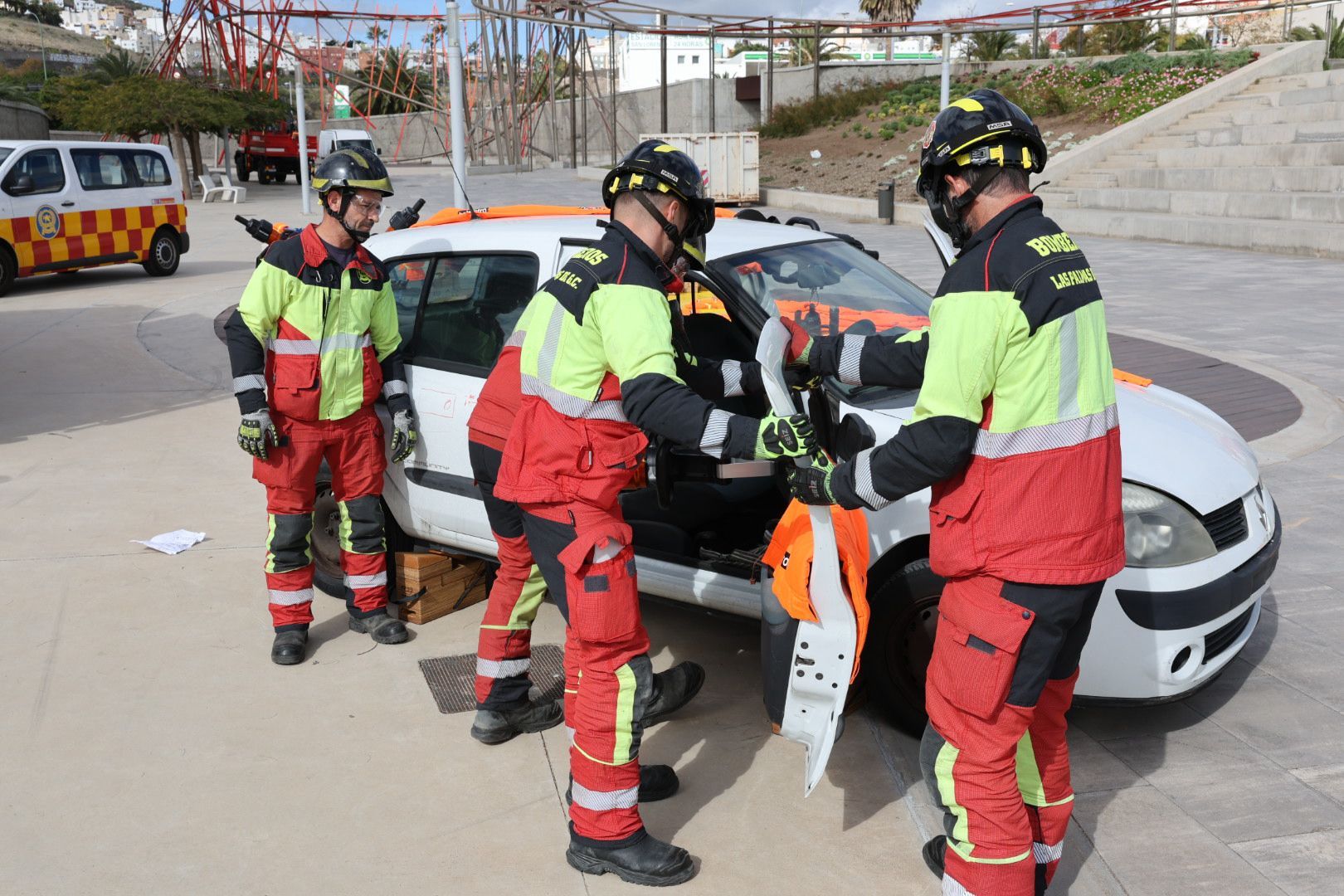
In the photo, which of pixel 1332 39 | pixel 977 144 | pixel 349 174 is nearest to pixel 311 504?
pixel 349 174

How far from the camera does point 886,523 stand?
351 centimetres

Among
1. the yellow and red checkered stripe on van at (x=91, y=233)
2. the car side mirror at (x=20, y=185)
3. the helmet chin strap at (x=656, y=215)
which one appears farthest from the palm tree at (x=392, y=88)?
the helmet chin strap at (x=656, y=215)

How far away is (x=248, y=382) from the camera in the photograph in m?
4.36

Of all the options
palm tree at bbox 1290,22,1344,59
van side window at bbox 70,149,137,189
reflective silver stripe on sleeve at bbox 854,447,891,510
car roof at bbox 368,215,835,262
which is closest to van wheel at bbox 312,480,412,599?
car roof at bbox 368,215,835,262

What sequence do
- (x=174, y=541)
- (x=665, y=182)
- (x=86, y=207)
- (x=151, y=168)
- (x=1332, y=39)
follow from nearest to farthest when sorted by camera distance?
(x=665, y=182) < (x=174, y=541) < (x=86, y=207) < (x=151, y=168) < (x=1332, y=39)

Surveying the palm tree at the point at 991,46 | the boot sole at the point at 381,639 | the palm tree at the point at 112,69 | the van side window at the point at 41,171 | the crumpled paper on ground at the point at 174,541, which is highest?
the palm tree at the point at 112,69

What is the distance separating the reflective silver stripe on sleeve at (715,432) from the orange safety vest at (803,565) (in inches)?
13.0

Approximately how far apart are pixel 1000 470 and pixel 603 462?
1038mm

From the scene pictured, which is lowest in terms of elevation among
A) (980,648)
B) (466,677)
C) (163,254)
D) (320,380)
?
(466,677)

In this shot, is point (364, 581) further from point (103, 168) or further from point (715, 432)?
point (103, 168)

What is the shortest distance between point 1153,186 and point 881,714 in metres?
18.6

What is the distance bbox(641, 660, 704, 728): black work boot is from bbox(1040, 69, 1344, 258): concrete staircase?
1437cm

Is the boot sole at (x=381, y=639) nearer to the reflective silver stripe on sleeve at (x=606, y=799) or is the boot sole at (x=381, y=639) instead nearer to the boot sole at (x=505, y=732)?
the boot sole at (x=505, y=732)

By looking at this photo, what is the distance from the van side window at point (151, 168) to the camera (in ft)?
52.9
